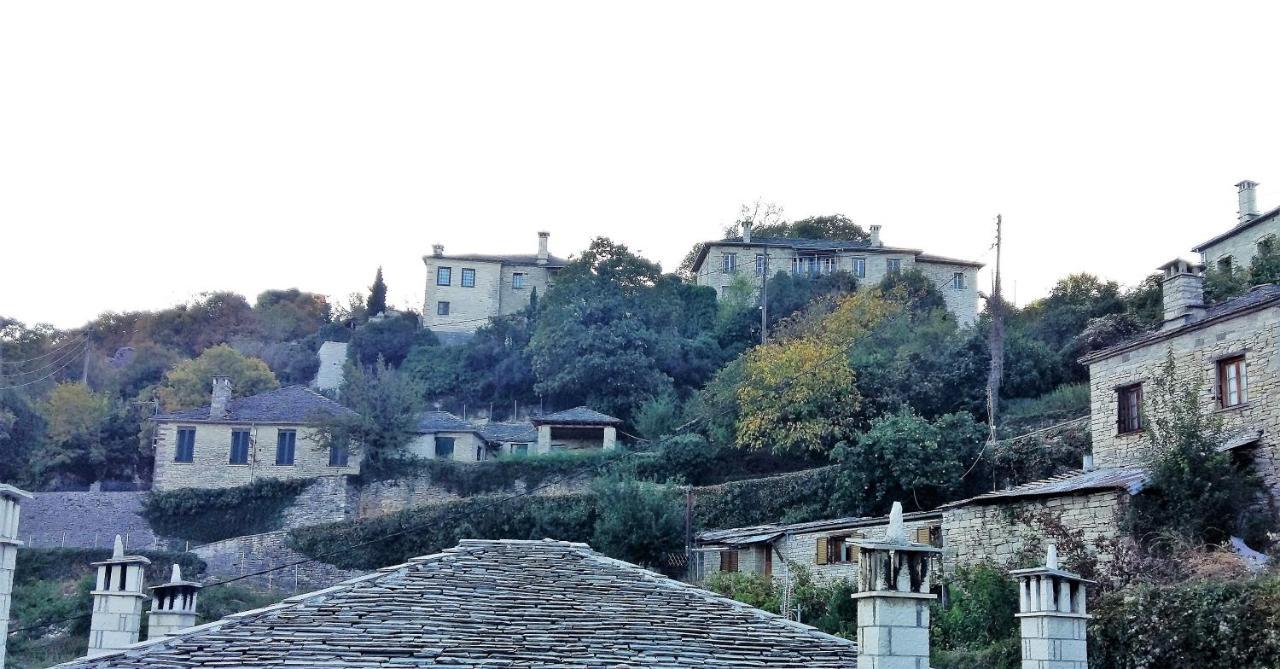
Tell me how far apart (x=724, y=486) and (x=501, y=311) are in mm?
39505

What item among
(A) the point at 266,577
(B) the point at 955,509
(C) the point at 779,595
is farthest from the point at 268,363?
(B) the point at 955,509

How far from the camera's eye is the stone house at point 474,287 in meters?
81.4

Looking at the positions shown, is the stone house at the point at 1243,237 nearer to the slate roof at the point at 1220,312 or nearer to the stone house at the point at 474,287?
the slate roof at the point at 1220,312

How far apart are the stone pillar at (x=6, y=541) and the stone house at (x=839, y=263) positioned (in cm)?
6061

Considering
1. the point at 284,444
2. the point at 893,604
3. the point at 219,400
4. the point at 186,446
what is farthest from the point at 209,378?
the point at 893,604

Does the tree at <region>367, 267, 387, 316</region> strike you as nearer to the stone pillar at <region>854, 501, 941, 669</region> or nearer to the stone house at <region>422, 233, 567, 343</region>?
the stone house at <region>422, 233, 567, 343</region>

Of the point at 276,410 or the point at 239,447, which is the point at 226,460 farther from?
the point at 276,410

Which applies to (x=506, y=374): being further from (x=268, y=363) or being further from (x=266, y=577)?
(x=266, y=577)

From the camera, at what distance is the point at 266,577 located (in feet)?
157

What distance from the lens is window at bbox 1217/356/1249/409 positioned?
2983 cm

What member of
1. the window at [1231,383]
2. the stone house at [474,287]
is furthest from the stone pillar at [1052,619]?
the stone house at [474,287]

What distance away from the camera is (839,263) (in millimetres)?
75250

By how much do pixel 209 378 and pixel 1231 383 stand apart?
51.4 meters

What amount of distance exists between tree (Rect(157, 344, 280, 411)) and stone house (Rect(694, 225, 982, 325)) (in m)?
25.8
